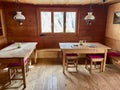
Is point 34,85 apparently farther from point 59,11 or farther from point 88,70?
point 59,11

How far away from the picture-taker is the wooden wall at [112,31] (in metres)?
4.12

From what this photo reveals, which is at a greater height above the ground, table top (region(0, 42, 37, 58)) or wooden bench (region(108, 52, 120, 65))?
table top (region(0, 42, 37, 58))

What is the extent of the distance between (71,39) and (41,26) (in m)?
1.40

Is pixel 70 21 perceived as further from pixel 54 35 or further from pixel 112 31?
pixel 112 31

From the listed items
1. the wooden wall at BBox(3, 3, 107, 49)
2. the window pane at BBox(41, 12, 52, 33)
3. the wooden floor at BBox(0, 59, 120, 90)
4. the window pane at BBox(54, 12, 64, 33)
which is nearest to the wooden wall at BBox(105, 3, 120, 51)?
the wooden wall at BBox(3, 3, 107, 49)

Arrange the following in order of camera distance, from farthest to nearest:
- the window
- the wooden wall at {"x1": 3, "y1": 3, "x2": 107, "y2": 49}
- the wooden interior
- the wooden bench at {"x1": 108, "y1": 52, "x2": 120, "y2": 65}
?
the window < the wooden wall at {"x1": 3, "y1": 3, "x2": 107, "y2": 49} < the wooden interior < the wooden bench at {"x1": 108, "y1": 52, "x2": 120, "y2": 65}

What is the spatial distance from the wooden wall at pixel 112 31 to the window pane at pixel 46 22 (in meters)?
2.43

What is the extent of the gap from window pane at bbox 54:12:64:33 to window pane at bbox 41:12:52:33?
10.0 inches

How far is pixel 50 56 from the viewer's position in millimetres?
5137

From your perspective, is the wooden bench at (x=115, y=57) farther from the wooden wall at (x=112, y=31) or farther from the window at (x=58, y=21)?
the window at (x=58, y=21)

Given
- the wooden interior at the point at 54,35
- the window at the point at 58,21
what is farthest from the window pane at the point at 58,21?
the wooden interior at the point at 54,35

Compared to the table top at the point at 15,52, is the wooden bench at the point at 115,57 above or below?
below

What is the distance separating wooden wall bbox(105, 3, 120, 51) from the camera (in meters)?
4.12

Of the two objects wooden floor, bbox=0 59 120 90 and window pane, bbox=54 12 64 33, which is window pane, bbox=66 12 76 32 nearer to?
window pane, bbox=54 12 64 33
